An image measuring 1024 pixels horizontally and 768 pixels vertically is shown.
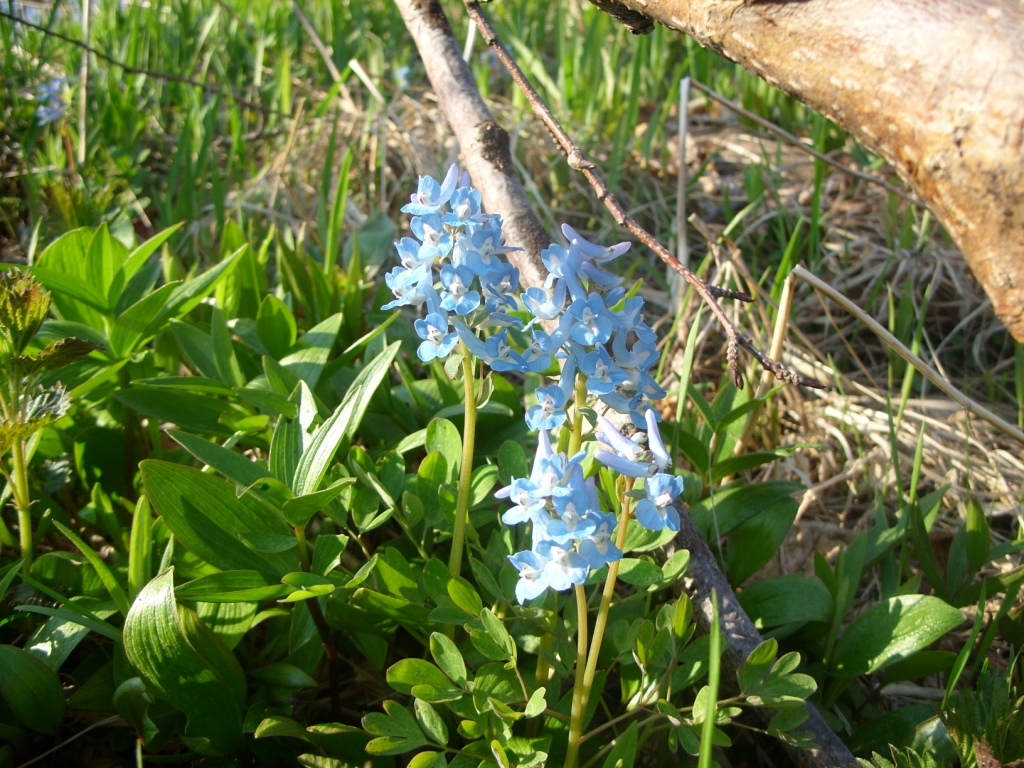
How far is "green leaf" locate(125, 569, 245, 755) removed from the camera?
42.7 inches

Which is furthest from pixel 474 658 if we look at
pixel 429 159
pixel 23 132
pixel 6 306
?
pixel 23 132

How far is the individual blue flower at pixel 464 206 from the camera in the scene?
35.1 inches

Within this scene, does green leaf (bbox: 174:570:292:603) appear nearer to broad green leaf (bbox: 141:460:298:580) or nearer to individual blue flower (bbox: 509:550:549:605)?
broad green leaf (bbox: 141:460:298:580)

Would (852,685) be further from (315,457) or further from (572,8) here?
(572,8)

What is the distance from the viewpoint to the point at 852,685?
4.48 feet

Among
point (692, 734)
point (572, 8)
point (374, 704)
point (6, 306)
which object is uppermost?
point (572, 8)

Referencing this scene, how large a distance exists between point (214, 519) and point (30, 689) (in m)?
0.36

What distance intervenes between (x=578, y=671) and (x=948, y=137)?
719mm

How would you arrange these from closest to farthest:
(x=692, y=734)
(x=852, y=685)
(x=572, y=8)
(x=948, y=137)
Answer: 1. (x=948, y=137)
2. (x=692, y=734)
3. (x=852, y=685)
4. (x=572, y=8)

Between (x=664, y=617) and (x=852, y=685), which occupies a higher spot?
(x=664, y=617)

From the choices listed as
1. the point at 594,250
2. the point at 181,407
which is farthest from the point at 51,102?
the point at 594,250

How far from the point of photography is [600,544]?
0.81 m

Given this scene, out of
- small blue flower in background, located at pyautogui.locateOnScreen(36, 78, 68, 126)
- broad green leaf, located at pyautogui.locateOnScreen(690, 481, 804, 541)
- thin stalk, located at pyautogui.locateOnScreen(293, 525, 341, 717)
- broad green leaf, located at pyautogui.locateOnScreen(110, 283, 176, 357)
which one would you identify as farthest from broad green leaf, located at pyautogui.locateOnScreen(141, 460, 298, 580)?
small blue flower in background, located at pyautogui.locateOnScreen(36, 78, 68, 126)

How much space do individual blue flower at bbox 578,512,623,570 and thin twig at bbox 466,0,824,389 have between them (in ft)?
0.69
